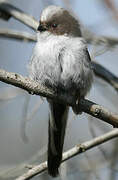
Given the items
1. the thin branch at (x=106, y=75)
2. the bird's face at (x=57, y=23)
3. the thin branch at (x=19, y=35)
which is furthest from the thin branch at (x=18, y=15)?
the thin branch at (x=106, y=75)

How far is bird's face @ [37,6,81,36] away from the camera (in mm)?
4309

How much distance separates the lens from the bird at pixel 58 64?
13.1 ft

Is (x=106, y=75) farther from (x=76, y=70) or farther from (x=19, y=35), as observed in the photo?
(x=19, y=35)

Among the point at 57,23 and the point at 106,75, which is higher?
the point at 57,23

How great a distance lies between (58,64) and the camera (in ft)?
13.1

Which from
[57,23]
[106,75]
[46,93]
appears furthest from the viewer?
[106,75]

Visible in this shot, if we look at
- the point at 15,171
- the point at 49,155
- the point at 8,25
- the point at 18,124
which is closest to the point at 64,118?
the point at 49,155

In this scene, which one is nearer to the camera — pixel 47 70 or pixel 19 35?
pixel 47 70

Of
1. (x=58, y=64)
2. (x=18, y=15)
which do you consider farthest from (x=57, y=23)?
(x=18, y=15)

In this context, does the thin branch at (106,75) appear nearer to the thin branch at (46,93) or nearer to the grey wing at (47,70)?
the grey wing at (47,70)

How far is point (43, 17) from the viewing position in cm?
432

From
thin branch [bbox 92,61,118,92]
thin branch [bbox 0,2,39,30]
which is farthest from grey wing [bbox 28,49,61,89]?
thin branch [bbox 0,2,39,30]

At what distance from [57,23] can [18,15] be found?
71 centimetres

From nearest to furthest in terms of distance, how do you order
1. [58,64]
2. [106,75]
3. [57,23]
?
[58,64] → [57,23] → [106,75]
